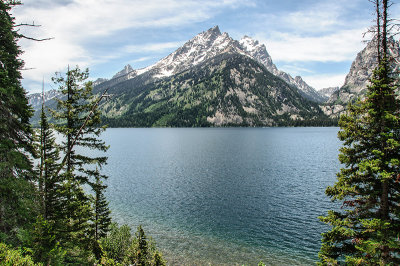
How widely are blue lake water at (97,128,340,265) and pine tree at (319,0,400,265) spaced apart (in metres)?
20.4

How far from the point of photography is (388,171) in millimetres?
16969

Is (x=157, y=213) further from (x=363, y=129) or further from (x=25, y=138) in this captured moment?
(x=363, y=129)

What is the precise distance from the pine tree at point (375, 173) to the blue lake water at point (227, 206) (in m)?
20.4

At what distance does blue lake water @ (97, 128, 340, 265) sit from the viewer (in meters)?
38.8

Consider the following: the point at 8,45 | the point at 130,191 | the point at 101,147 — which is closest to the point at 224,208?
the point at 130,191

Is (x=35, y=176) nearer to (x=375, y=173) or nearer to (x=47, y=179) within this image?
(x=47, y=179)

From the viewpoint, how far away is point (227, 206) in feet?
192

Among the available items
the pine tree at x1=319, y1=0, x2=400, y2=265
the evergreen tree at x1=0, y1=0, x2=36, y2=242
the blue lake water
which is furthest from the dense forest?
the blue lake water

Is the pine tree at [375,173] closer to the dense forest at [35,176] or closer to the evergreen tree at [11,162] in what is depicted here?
the dense forest at [35,176]

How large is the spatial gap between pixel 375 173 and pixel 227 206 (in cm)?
4403

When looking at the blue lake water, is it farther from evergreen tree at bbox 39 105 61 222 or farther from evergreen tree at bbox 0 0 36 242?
evergreen tree at bbox 0 0 36 242

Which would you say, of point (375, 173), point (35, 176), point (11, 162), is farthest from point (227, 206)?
point (11, 162)

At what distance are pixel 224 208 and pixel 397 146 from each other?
45293 mm

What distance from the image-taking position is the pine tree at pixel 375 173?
16.4 m
